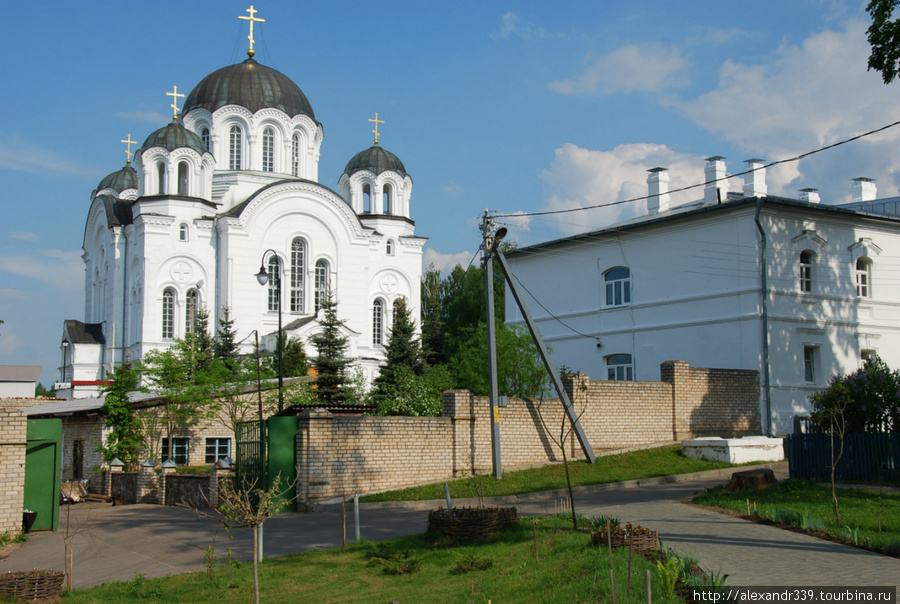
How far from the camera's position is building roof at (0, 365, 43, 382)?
85.1 feet

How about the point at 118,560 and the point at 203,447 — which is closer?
the point at 118,560

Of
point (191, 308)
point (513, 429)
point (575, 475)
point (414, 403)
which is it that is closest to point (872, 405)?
point (575, 475)

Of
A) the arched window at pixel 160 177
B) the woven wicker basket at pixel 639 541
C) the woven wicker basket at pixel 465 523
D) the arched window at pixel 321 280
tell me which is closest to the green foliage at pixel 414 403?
the woven wicker basket at pixel 465 523

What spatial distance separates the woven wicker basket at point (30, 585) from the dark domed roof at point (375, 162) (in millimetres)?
44950

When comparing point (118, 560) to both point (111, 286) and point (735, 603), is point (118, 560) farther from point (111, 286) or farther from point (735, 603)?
point (111, 286)

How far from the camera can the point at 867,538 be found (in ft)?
36.1

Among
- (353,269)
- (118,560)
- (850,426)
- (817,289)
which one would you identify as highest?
(353,269)

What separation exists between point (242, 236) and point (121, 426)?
20.8 meters

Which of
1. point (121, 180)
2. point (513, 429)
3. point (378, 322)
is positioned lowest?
point (513, 429)

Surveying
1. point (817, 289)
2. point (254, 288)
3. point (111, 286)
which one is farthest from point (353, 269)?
point (817, 289)

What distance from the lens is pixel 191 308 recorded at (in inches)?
1809

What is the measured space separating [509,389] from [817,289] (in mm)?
10301

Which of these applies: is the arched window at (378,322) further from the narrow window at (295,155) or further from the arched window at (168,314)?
the arched window at (168,314)

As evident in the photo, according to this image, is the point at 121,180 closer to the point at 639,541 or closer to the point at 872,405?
the point at 872,405
